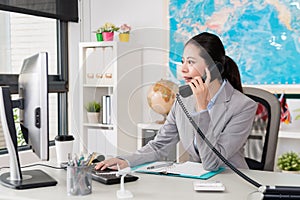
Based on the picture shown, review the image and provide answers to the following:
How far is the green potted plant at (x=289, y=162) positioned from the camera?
2.90 meters

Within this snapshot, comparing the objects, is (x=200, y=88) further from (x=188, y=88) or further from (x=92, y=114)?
(x=92, y=114)

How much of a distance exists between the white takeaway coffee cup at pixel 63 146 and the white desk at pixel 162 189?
0.19 meters

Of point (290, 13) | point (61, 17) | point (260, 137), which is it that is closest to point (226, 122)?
point (260, 137)

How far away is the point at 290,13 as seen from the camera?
3.10m

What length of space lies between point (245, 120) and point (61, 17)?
2.22 metres

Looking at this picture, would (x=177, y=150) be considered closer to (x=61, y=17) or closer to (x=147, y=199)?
(x=147, y=199)

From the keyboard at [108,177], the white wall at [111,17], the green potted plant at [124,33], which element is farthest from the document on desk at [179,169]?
the green potted plant at [124,33]

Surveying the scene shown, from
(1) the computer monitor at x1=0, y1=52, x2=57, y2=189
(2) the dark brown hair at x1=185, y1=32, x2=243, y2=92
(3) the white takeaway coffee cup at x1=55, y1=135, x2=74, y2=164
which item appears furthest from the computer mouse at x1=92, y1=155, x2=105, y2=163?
(2) the dark brown hair at x1=185, y1=32, x2=243, y2=92

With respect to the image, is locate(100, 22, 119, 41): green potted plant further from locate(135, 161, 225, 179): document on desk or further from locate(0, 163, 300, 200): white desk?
locate(0, 163, 300, 200): white desk

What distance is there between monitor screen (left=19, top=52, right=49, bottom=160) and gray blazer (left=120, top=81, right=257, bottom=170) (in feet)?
1.40

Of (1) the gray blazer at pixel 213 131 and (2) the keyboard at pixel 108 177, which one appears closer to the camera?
(2) the keyboard at pixel 108 177

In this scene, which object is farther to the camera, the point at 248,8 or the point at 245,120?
the point at 248,8

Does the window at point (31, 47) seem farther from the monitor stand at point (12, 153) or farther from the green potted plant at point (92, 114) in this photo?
the monitor stand at point (12, 153)

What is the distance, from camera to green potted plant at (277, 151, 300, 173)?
2900 millimetres
